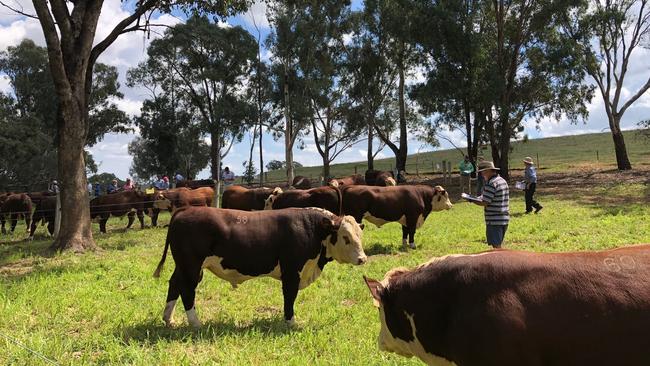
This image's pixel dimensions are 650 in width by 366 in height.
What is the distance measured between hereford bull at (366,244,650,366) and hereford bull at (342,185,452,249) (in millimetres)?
8998

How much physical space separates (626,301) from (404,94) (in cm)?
3564

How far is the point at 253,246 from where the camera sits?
243 inches

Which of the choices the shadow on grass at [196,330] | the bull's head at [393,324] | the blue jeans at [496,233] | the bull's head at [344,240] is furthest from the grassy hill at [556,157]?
the bull's head at [393,324]

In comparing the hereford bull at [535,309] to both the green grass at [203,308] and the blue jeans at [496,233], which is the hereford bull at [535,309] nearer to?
the green grass at [203,308]

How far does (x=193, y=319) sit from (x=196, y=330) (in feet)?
0.68

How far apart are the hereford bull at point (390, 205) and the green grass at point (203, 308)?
552 mm

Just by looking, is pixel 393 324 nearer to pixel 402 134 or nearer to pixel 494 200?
pixel 494 200

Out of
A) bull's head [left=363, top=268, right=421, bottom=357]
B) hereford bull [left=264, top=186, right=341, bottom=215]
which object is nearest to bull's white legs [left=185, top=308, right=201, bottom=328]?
bull's head [left=363, top=268, right=421, bottom=357]

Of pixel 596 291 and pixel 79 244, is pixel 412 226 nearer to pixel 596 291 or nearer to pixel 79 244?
pixel 79 244

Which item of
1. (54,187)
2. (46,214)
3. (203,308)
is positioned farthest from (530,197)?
(54,187)

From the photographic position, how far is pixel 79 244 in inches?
451

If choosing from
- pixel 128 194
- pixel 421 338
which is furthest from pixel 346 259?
pixel 128 194

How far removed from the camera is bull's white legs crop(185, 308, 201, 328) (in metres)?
5.96

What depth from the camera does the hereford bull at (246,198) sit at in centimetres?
1601
